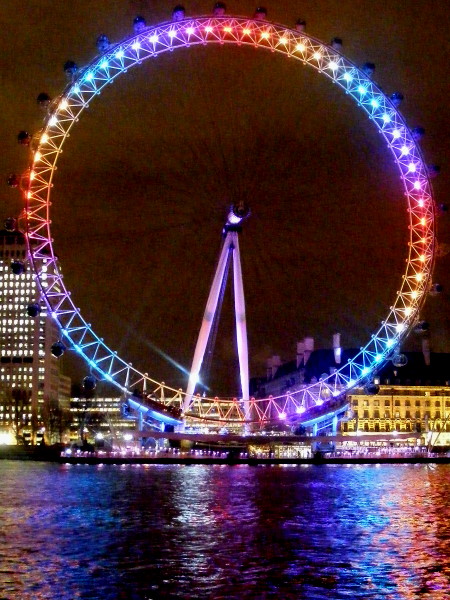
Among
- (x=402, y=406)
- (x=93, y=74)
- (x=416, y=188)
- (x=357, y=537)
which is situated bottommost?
(x=357, y=537)

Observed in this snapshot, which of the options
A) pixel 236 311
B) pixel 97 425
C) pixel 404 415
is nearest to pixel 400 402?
pixel 404 415

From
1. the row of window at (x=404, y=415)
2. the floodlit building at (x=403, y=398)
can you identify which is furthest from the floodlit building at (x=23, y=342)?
the row of window at (x=404, y=415)

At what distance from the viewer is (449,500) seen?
35.1m

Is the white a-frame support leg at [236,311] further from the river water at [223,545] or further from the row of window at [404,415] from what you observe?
the row of window at [404,415]

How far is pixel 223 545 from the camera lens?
22.4m

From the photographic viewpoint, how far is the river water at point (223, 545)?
675 inches

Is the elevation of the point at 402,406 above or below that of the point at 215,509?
above

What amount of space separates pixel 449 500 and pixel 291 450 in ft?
184

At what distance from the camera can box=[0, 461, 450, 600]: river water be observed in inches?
675

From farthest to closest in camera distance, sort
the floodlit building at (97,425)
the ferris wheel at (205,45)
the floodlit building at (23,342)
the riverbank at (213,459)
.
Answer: the floodlit building at (23,342) < the floodlit building at (97,425) < the riverbank at (213,459) < the ferris wheel at (205,45)

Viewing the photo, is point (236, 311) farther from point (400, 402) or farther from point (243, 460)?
point (400, 402)

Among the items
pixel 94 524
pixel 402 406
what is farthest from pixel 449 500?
pixel 402 406

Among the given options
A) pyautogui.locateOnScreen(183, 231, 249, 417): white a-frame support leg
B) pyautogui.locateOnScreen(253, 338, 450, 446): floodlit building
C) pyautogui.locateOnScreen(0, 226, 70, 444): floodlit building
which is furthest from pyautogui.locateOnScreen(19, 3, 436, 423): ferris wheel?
pyautogui.locateOnScreen(0, 226, 70, 444): floodlit building

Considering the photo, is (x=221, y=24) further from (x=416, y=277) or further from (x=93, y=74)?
(x=416, y=277)
